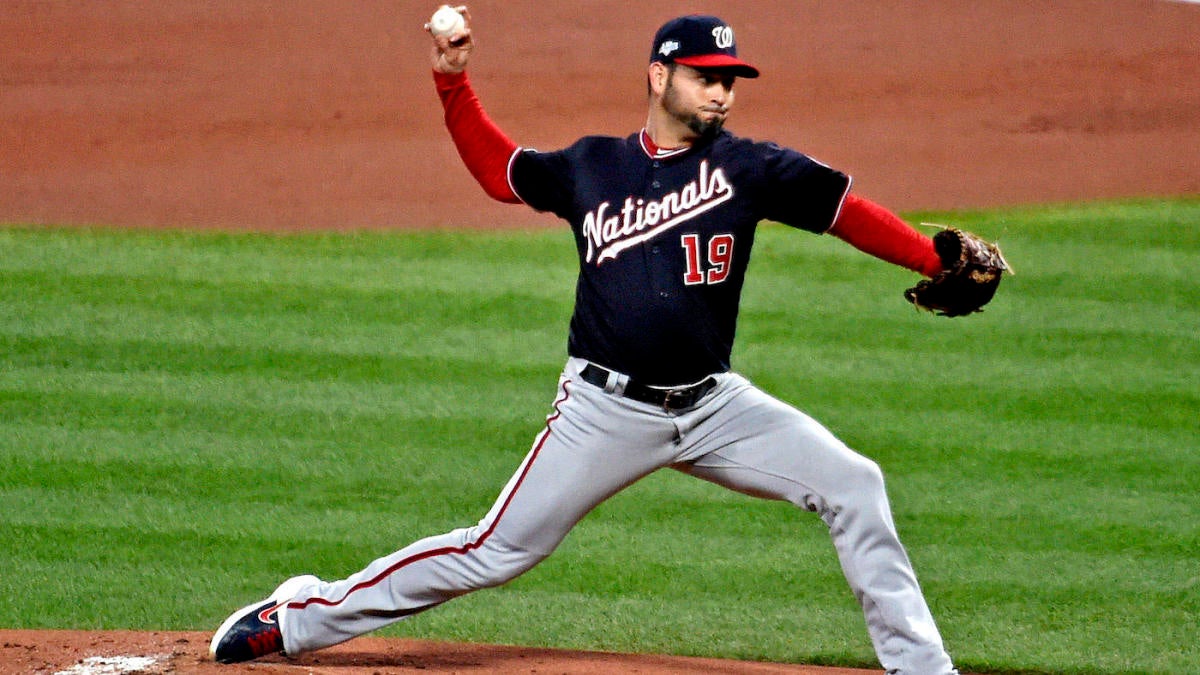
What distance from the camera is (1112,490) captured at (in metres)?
5.96

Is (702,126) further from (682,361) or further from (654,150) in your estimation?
(682,361)

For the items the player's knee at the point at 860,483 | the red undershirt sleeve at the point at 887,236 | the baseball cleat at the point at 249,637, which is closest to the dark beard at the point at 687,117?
the red undershirt sleeve at the point at 887,236

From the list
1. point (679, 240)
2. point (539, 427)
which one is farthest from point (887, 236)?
point (539, 427)

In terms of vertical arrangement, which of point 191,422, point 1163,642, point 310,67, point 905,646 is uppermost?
point 310,67

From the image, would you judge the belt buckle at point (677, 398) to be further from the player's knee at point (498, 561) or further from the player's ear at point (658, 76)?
the player's ear at point (658, 76)

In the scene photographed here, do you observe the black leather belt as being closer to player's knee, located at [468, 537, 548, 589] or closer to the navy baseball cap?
player's knee, located at [468, 537, 548, 589]

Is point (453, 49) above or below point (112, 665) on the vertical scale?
above

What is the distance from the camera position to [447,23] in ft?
13.2

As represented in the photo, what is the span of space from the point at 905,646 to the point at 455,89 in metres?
1.79

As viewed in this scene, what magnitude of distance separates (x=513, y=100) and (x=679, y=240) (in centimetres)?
663

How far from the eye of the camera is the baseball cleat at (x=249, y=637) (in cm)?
420

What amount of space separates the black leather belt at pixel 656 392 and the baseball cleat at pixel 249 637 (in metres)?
0.94

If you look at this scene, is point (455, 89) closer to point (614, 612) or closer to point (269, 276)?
point (614, 612)

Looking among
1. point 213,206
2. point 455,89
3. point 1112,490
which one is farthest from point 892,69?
point 455,89
